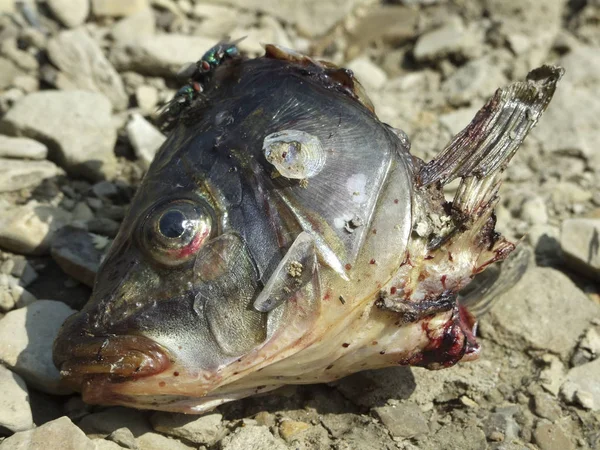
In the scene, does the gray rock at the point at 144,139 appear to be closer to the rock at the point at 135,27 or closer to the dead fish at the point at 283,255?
the rock at the point at 135,27

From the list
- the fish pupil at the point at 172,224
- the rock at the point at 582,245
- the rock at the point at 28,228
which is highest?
the rock at the point at 582,245

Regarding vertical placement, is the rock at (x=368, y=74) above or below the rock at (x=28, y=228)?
above

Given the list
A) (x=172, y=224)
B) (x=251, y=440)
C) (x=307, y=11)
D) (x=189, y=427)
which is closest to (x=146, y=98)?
(x=307, y=11)

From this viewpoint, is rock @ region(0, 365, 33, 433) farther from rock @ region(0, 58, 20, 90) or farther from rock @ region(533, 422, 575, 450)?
rock @ region(0, 58, 20, 90)

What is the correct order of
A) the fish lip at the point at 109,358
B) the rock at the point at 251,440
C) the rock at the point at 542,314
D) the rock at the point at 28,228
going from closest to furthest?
1. the fish lip at the point at 109,358
2. the rock at the point at 251,440
3. the rock at the point at 542,314
4. the rock at the point at 28,228


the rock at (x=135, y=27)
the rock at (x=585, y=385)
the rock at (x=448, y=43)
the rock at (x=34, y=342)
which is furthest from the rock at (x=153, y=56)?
the rock at (x=585, y=385)

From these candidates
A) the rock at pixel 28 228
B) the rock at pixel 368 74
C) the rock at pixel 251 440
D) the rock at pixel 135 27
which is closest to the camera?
the rock at pixel 251 440
